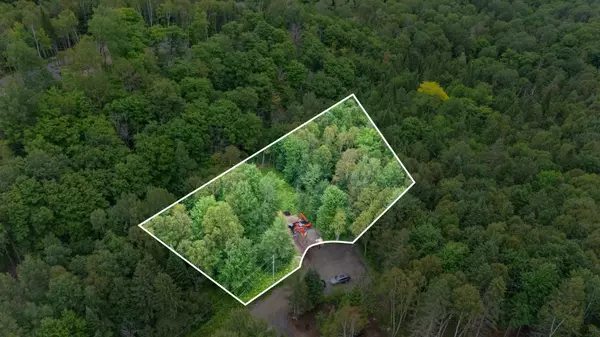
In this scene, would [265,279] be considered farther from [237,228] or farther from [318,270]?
[318,270]

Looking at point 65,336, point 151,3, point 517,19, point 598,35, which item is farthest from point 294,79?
point 598,35

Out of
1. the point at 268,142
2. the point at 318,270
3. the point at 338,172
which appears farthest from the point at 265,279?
the point at 268,142

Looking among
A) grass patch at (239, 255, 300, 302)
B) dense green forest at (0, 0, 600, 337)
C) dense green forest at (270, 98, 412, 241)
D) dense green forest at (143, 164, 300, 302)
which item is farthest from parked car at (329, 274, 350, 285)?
dense green forest at (143, 164, 300, 302)

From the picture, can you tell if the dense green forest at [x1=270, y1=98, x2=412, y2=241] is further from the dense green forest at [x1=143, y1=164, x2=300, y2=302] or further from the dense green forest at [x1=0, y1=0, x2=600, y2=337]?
the dense green forest at [x1=0, y1=0, x2=600, y2=337]

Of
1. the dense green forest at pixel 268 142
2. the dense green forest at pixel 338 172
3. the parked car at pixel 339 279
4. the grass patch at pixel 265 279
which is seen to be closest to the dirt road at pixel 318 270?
the parked car at pixel 339 279

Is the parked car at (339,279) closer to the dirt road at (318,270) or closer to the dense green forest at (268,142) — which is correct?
the dirt road at (318,270)

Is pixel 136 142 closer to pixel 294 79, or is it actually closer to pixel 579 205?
pixel 294 79
